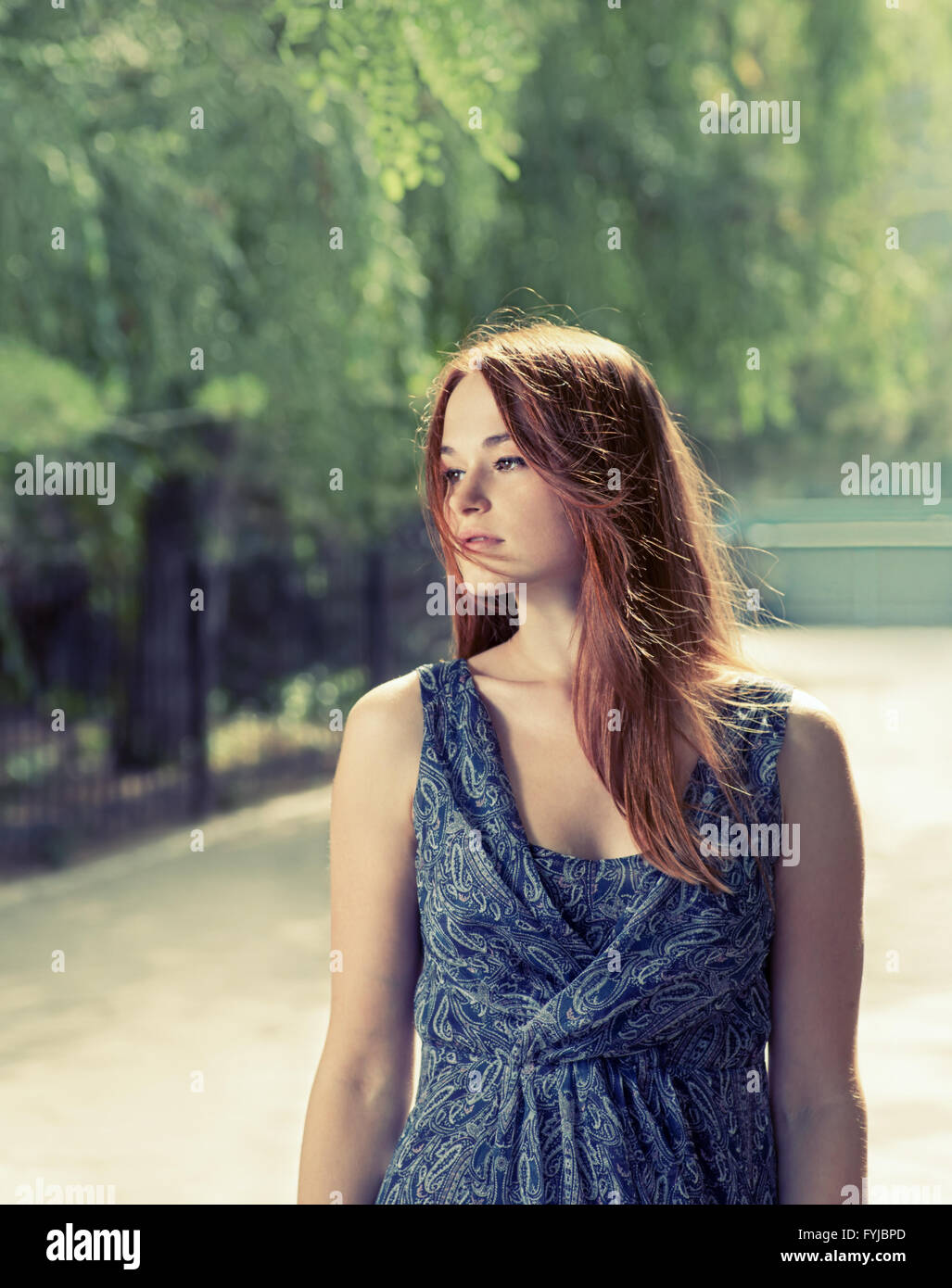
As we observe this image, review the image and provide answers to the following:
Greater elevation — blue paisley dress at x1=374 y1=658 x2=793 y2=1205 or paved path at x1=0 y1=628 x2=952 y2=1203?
blue paisley dress at x1=374 y1=658 x2=793 y2=1205

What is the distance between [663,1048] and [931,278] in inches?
393

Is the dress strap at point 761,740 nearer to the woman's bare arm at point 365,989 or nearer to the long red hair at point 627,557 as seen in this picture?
the long red hair at point 627,557

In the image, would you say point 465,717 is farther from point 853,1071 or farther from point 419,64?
point 419,64

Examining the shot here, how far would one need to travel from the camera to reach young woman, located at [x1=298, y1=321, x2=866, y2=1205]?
70.0 inches

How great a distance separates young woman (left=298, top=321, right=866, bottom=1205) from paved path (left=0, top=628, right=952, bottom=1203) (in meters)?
0.98

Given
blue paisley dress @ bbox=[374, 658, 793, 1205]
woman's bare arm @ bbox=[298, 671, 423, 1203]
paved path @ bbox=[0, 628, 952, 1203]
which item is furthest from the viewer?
paved path @ bbox=[0, 628, 952, 1203]

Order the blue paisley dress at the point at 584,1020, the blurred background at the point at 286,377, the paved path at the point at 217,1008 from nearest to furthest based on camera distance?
the blue paisley dress at the point at 584,1020 < the paved path at the point at 217,1008 < the blurred background at the point at 286,377

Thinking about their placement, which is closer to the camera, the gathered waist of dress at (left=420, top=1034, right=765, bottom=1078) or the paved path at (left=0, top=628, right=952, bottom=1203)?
the gathered waist of dress at (left=420, top=1034, right=765, bottom=1078)

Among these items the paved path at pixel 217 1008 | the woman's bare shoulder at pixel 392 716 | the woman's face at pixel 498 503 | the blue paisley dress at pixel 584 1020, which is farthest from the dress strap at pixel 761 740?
the paved path at pixel 217 1008

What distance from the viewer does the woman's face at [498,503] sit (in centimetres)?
189

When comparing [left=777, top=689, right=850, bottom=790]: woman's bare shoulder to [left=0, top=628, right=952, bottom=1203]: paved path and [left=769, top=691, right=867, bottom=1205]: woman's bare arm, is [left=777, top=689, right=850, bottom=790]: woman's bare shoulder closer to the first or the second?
[left=769, top=691, right=867, bottom=1205]: woman's bare arm

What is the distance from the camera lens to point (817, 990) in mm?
1864

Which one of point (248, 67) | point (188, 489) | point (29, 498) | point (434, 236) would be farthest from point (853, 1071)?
point (188, 489)

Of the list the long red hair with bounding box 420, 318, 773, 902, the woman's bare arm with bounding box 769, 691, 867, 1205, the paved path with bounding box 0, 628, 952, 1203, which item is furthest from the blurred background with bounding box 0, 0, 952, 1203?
the woman's bare arm with bounding box 769, 691, 867, 1205
